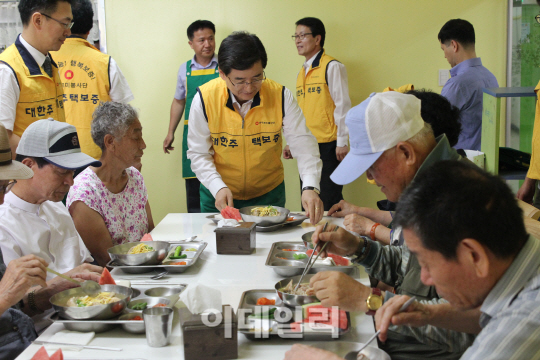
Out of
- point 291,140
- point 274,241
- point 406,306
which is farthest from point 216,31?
point 406,306

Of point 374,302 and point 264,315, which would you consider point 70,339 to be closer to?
point 264,315

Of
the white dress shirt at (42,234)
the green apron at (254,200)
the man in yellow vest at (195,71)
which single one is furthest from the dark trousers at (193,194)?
the white dress shirt at (42,234)

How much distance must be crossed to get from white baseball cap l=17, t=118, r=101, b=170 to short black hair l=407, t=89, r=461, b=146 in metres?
1.36

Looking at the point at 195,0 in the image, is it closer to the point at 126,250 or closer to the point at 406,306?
the point at 126,250

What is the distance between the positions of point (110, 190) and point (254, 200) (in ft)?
2.84

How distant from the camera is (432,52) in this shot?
15.7 feet

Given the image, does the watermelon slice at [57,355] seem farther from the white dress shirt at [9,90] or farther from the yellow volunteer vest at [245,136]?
the white dress shirt at [9,90]

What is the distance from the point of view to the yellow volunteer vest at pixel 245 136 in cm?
284

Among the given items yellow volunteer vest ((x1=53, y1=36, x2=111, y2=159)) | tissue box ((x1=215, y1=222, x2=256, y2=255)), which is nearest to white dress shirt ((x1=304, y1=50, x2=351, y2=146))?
yellow volunteer vest ((x1=53, y1=36, x2=111, y2=159))

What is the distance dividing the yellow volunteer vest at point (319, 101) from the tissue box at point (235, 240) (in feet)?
8.26

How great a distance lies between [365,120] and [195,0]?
382 centimetres

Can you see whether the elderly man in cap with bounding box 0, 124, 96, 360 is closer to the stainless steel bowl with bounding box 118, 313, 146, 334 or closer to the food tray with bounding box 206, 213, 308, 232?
the stainless steel bowl with bounding box 118, 313, 146, 334

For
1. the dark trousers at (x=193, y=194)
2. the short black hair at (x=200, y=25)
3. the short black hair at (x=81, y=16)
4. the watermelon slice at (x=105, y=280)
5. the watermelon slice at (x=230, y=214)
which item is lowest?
the dark trousers at (x=193, y=194)

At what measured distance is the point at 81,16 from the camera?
11.6ft
